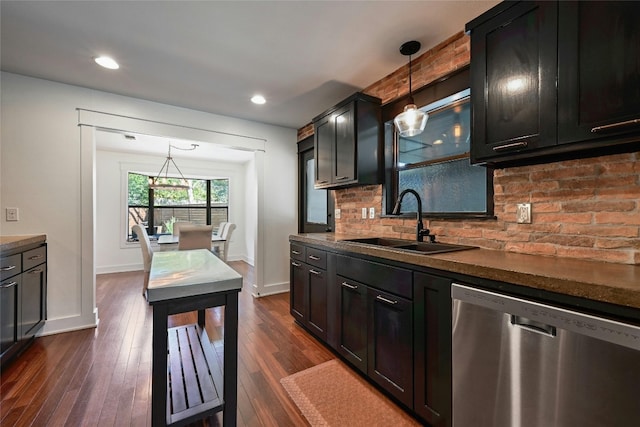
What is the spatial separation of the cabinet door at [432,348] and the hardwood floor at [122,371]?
2.33ft

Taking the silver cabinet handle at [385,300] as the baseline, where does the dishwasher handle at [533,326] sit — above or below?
above

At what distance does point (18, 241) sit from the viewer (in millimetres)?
2127

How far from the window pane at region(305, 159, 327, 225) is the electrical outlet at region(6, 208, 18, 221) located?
3.19 metres

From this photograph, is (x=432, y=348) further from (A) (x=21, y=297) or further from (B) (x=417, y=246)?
(A) (x=21, y=297)

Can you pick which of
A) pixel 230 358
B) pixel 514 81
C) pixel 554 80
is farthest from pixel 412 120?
pixel 230 358

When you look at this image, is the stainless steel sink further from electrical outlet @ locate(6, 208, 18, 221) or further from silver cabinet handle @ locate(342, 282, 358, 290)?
electrical outlet @ locate(6, 208, 18, 221)

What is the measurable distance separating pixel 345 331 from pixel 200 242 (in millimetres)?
2849

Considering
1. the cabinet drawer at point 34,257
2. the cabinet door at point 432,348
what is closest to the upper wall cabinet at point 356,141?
the cabinet door at point 432,348

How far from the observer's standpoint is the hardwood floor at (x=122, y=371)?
1574 mm

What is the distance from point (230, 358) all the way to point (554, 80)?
2074mm

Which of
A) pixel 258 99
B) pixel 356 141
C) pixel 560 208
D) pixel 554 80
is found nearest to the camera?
pixel 554 80

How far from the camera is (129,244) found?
18.0ft

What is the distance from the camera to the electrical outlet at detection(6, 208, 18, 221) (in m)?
2.50

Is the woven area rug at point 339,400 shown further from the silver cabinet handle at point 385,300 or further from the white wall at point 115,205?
the white wall at point 115,205
